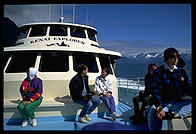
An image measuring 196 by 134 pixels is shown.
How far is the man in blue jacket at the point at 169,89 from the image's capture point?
239 centimetres

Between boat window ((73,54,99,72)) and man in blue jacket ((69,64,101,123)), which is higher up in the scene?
boat window ((73,54,99,72))

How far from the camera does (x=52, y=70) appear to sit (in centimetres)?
496

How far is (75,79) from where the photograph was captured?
12.8 feet

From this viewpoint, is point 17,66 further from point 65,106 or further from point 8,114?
point 65,106

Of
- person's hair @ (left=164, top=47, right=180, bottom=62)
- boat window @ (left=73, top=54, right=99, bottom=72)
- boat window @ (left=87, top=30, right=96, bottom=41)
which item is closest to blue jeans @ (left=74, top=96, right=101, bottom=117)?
boat window @ (left=73, top=54, right=99, bottom=72)

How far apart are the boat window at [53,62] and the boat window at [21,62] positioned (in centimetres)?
28

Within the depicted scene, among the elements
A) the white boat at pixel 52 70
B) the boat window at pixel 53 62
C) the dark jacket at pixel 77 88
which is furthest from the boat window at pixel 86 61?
the dark jacket at pixel 77 88

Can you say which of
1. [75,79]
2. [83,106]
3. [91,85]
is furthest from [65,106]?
[91,85]

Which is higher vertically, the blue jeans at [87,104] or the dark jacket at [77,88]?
the dark jacket at [77,88]

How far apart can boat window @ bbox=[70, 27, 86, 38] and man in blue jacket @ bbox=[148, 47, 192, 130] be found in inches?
168

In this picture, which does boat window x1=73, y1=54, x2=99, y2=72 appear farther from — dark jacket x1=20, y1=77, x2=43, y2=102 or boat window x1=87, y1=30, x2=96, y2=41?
boat window x1=87, y1=30, x2=96, y2=41

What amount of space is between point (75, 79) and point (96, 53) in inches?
66.2

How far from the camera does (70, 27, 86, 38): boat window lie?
617 centimetres

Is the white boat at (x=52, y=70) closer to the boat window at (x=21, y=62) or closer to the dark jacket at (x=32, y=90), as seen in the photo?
the boat window at (x=21, y=62)
